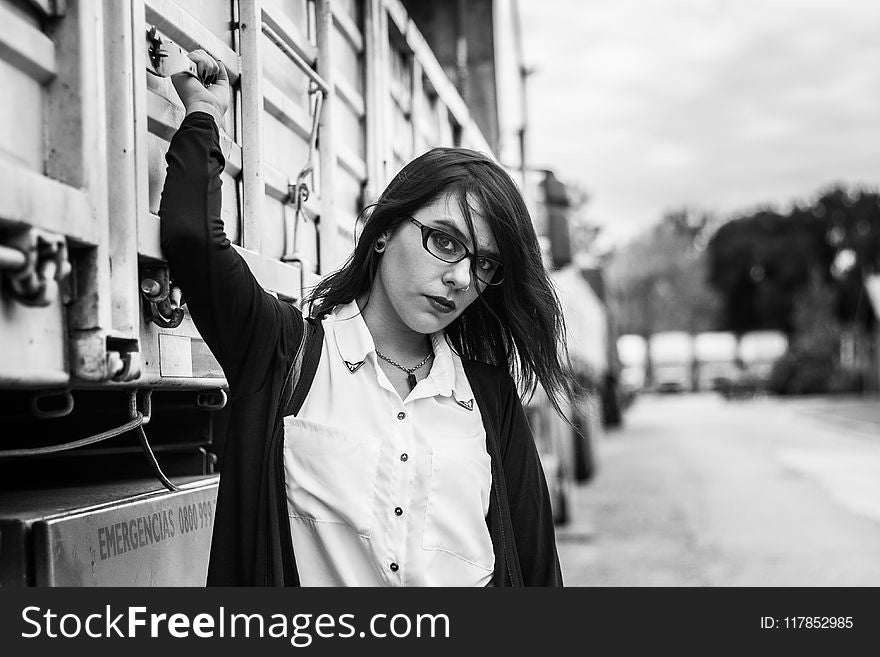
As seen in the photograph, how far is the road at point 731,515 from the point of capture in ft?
23.8

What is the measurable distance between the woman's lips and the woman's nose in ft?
0.11

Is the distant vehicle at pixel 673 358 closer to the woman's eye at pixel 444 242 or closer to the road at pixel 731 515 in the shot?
the road at pixel 731 515

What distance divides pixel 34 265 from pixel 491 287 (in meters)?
0.99

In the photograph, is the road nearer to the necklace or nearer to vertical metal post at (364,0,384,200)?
vertical metal post at (364,0,384,200)

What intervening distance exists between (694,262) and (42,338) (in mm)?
64879

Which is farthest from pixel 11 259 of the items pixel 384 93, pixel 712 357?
pixel 712 357

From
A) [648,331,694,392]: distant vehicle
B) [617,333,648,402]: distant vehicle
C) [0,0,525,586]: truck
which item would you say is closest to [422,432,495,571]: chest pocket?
[0,0,525,586]: truck

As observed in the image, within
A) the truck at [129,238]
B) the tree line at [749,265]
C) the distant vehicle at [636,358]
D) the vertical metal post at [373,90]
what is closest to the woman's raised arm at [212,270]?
the truck at [129,238]

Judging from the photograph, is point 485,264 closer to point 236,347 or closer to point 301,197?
point 236,347

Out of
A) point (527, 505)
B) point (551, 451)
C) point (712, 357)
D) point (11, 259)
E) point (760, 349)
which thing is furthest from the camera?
point (712, 357)

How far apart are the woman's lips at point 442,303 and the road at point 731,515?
532cm

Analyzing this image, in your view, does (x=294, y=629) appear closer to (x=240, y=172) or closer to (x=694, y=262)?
(x=240, y=172)

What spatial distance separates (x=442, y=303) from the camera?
1950 millimetres

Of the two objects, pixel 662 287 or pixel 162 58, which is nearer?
pixel 162 58
